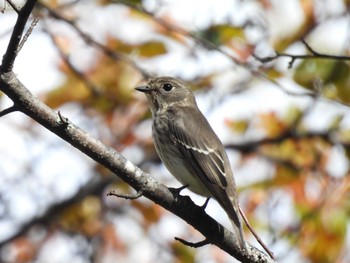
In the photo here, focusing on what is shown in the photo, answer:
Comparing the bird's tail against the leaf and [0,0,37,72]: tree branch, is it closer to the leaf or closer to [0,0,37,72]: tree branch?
[0,0,37,72]: tree branch

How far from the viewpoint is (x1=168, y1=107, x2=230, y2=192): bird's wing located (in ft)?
18.1

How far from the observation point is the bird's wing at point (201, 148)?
552 cm

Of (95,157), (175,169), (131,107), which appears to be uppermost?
(131,107)

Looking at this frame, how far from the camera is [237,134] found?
8.09 metres

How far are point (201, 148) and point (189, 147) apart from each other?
125 millimetres

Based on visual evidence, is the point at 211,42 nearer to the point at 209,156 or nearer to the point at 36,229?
the point at 209,156

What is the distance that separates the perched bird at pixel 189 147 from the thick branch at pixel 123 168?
123 mm

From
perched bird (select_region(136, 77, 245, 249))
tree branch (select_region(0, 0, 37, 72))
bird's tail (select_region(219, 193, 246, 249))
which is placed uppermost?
perched bird (select_region(136, 77, 245, 249))

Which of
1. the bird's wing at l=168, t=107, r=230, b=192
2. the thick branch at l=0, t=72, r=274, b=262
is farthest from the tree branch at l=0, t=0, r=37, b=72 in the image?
the bird's wing at l=168, t=107, r=230, b=192

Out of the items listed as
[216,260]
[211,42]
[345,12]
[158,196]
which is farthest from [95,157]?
[216,260]

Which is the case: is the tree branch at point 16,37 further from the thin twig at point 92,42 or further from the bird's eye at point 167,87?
the bird's eye at point 167,87

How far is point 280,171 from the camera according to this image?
7.51 metres

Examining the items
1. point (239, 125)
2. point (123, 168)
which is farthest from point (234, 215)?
point (239, 125)

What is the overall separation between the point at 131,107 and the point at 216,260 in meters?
2.36
